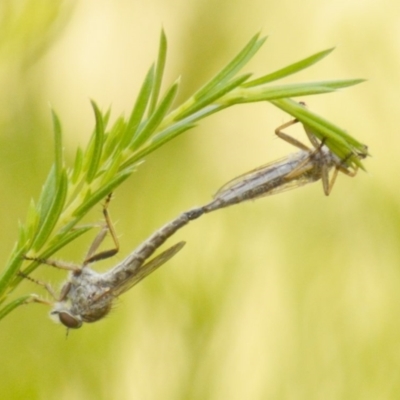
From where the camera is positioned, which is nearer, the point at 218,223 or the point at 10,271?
→ the point at 10,271

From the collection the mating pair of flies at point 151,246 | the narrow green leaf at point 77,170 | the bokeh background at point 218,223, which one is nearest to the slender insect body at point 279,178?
the mating pair of flies at point 151,246

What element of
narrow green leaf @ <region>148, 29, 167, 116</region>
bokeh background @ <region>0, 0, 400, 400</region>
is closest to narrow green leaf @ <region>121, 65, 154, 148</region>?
narrow green leaf @ <region>148, 29, 167, 116</region>

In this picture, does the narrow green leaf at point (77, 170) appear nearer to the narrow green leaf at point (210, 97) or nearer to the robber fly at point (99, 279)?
the narrow green leaf at point (210, 97)

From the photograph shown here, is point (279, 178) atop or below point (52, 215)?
atop

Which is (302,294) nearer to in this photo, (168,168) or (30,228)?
(168,168)

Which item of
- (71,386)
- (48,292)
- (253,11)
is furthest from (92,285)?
(253,11)

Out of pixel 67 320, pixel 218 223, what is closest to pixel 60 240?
pixel 67 320

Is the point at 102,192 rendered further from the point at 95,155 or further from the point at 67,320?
the point at 67,320
